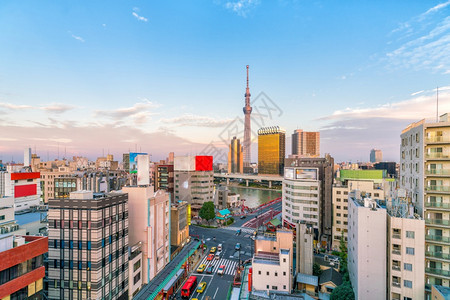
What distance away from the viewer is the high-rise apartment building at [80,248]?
2000 cm

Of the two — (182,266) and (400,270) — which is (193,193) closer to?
(182,266)

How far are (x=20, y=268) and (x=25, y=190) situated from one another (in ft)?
159

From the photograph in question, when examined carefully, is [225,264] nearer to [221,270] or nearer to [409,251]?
[221,270]

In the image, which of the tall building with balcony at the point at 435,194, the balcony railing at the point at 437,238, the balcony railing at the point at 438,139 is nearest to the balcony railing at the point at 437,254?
the tall building with balcony at the point at 435,194

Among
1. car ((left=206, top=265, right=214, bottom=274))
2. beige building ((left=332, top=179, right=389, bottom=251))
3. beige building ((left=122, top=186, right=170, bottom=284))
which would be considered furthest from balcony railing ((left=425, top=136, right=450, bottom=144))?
car ((left=206, top=265, right=214, bottom=274))

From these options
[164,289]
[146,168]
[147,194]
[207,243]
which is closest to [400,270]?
[164,289]

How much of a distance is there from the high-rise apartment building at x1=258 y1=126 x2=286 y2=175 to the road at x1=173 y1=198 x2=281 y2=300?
105733 millimetres

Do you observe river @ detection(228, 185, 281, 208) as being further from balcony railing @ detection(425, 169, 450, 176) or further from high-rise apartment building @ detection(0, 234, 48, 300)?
high-rise apartment building @ detection(0, 234, 48, 300)

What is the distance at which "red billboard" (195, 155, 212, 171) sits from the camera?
Result: 2685 inches

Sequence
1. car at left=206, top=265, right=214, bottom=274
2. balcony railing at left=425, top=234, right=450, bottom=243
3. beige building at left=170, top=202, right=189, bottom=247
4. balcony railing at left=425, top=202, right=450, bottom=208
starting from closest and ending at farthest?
balcony railing at left=425, top=234, right=450, bottom=243, balcony railing at left=425, top=202, right=450, bottom=208, car at left=206, top=265, right=214, bottom=274, beige building at left=170, top=202, right=189, bottom=247

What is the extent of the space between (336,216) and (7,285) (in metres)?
46.2

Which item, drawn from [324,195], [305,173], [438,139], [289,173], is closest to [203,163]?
[289,173]

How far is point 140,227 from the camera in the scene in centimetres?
2808

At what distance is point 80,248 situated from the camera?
20141mm
